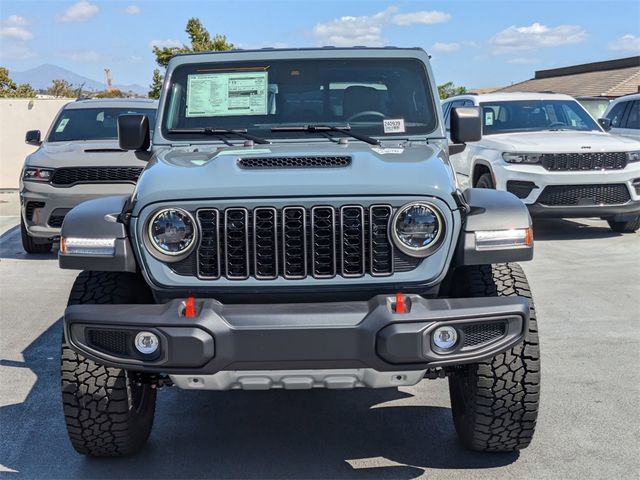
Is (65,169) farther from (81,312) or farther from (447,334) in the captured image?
(447,334)

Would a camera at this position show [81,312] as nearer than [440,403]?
Yes

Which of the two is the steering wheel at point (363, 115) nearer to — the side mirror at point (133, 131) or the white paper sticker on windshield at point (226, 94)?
the white paper sticker on windshield at point (226, 94)

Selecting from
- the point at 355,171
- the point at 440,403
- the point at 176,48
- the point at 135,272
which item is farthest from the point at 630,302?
the point at 176,48

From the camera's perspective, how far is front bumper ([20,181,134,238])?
28.8ft

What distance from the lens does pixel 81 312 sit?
3311 millimetres

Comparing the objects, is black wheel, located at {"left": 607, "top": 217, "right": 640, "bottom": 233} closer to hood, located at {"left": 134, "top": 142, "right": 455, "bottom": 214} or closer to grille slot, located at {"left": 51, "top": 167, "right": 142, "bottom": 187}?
grille slot, located at {"left": 51, "top": 167, "right": 142, "bottom": 187}

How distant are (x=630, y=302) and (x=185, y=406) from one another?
412cm

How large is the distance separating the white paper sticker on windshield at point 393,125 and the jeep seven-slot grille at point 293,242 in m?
1.22

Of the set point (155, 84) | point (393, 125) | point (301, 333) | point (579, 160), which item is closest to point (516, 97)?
point (579, 160)

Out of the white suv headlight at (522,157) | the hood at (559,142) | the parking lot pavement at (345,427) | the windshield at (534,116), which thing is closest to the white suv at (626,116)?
the windshield at (534,116)

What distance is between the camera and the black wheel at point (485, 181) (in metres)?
10.2

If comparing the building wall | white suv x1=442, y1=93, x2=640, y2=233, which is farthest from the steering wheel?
the building wall

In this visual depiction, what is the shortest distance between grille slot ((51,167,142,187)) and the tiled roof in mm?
24573

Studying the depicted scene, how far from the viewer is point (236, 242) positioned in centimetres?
344
